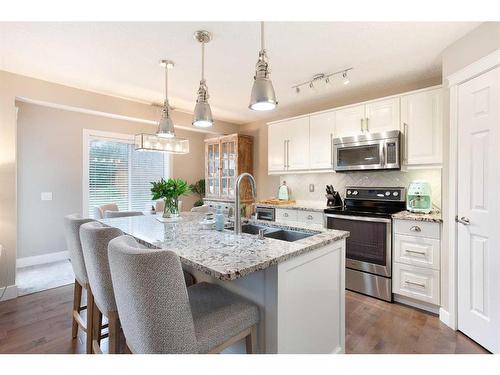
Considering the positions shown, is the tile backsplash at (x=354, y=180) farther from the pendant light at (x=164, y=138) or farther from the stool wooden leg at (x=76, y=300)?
the stool wooden leg at (x=76, y=300)

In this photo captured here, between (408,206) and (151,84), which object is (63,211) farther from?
(408,206)

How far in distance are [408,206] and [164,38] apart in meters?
2.90

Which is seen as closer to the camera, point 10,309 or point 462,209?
point 462,209

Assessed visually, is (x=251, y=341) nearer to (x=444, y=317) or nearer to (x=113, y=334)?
(x=113, y=334)

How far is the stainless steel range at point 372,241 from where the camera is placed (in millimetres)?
2705

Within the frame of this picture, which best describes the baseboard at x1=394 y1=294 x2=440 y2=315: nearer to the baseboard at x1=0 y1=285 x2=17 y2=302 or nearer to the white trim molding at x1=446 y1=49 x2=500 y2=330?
the white trim molding at x1=446 y1=49 x2=500 y2=330

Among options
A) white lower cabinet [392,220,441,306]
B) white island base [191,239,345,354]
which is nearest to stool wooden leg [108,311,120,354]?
white island base [191,239,345,354]

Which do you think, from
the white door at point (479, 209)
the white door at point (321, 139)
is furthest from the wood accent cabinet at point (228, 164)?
the white door at point (479, 209)

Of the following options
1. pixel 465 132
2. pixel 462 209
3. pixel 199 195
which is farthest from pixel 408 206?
pixel 199 195

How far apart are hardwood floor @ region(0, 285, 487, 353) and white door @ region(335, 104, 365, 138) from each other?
77.2 inches

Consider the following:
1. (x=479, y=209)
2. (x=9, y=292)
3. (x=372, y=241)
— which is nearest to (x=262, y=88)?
(x=479, y=209)

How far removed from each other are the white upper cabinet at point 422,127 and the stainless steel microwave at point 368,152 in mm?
118

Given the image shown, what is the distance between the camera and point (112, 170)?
457 cm

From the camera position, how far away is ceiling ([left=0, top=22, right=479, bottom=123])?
202 centimetres
